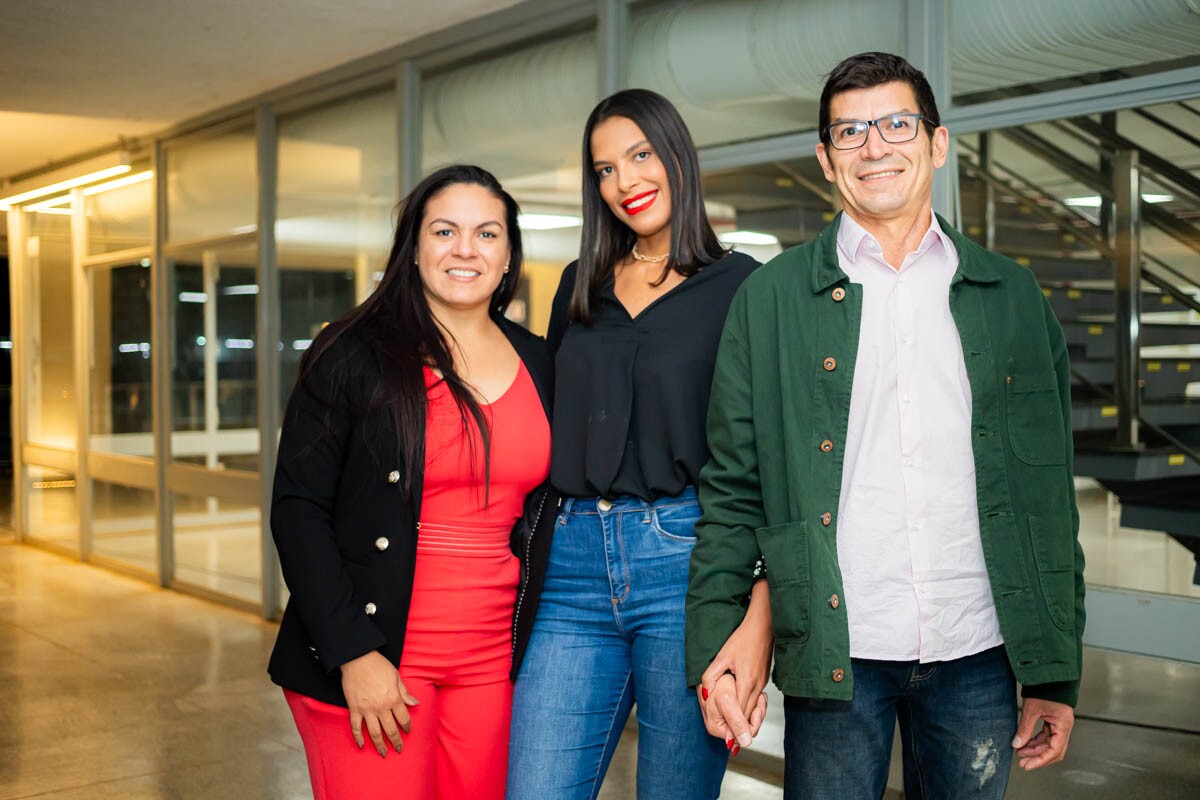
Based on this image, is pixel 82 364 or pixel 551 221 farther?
pixel 82 364

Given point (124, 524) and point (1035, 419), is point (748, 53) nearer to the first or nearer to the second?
point (1035, 419)

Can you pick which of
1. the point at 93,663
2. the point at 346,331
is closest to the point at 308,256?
the point at 93,663

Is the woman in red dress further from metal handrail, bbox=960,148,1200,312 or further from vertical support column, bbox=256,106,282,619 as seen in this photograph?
vertical support column, bbox=256,106,282,619

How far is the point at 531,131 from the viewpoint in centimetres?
496

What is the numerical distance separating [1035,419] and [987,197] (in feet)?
7.60

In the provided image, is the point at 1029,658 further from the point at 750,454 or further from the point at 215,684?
the point at 215,684

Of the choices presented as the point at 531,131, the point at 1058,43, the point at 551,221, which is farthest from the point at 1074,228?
the point at 531,131

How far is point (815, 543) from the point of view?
5.18 feet

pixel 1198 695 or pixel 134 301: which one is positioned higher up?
pixel 134 301

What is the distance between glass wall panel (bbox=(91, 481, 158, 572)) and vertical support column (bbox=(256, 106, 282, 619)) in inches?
62.2

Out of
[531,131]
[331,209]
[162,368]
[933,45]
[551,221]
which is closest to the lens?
[933,45]

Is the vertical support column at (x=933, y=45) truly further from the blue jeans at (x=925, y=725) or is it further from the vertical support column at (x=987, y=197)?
the blue jeans at (x=925, y=725)

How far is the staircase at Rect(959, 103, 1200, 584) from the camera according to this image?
3.11 meters

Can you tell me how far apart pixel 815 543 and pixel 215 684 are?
418cm
